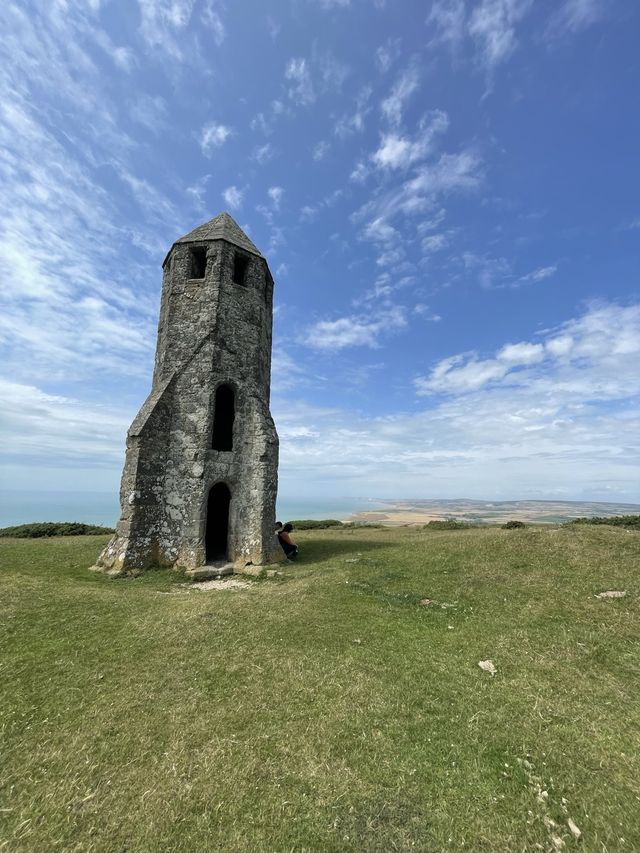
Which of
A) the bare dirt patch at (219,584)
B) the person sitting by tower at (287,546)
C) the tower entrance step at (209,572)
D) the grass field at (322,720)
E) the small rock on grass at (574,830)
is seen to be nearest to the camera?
the small rock on grass at (574,830)

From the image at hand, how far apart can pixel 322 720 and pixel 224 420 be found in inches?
590

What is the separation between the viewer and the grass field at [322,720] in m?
4.12

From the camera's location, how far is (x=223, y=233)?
18406 millimetres

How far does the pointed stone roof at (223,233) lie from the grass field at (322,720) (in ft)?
50.8

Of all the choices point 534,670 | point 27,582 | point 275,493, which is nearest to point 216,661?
point 534,670

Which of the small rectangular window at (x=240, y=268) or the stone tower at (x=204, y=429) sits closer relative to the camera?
the stone tower at (x=204, y=429)

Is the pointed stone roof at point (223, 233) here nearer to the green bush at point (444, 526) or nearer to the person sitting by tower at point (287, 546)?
the person sitting by tower at point (287, 546)

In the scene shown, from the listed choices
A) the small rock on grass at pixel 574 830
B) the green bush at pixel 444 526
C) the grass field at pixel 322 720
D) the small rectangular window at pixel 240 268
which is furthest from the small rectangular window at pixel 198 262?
the green bush at pixel 444 526

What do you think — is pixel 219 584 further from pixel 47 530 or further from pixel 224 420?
pixel 47 530

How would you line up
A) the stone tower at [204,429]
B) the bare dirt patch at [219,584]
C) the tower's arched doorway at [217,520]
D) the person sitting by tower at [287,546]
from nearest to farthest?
the bare dirt patch at [219,584] → the stone tower at [204,429] → the person sitting by tower at [287,546] → the tower's arched doorway at [217,520]

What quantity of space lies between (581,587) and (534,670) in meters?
4.98

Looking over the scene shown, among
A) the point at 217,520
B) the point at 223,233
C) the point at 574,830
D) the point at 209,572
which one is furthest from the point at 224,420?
the point at 574,830

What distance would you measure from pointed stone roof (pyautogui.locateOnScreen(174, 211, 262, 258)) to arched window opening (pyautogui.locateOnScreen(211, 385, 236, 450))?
23.5 ft

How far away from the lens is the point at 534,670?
7.24 metres
